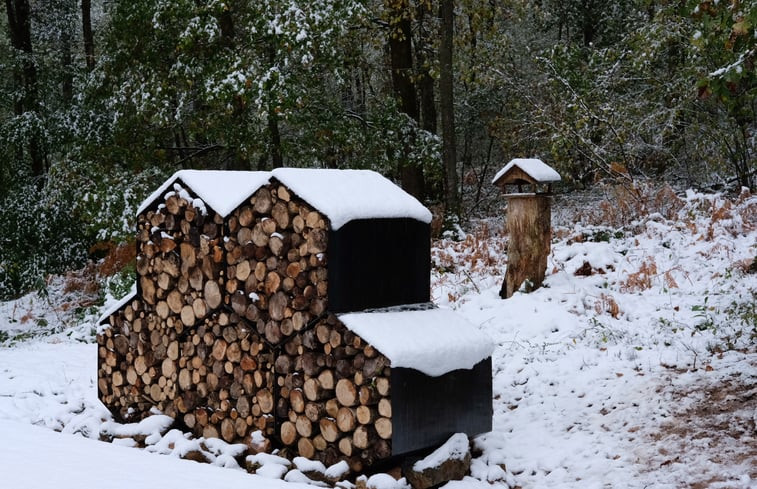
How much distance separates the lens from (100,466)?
492 cm

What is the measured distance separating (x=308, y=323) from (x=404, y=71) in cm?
1057

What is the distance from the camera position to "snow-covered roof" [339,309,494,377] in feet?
17.1

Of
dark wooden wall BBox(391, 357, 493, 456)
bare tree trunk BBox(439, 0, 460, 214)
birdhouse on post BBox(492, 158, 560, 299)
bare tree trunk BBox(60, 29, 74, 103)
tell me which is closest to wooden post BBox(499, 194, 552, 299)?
birdhouse on post BBox(492, 158, 560, 299)

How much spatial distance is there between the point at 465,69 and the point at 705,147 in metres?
4.49

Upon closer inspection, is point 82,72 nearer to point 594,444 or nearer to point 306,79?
point 306,79

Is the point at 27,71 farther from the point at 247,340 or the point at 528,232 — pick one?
the point at 247,340

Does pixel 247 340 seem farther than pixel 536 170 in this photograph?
No

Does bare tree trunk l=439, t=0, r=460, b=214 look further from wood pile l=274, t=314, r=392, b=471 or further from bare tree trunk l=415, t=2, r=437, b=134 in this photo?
wood pile l=274, t=314, r=392, b=471

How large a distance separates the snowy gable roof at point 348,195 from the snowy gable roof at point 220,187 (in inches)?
15.6

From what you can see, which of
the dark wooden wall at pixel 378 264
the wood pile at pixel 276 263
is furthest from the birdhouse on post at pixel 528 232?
the wood pile at pixel 276 263

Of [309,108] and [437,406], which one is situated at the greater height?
[309,108]

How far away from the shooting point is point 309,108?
14.3 m

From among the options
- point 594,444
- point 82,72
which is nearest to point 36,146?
point 82,72

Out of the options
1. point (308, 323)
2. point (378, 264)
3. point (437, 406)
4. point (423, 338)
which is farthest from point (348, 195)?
point (437, 406)
